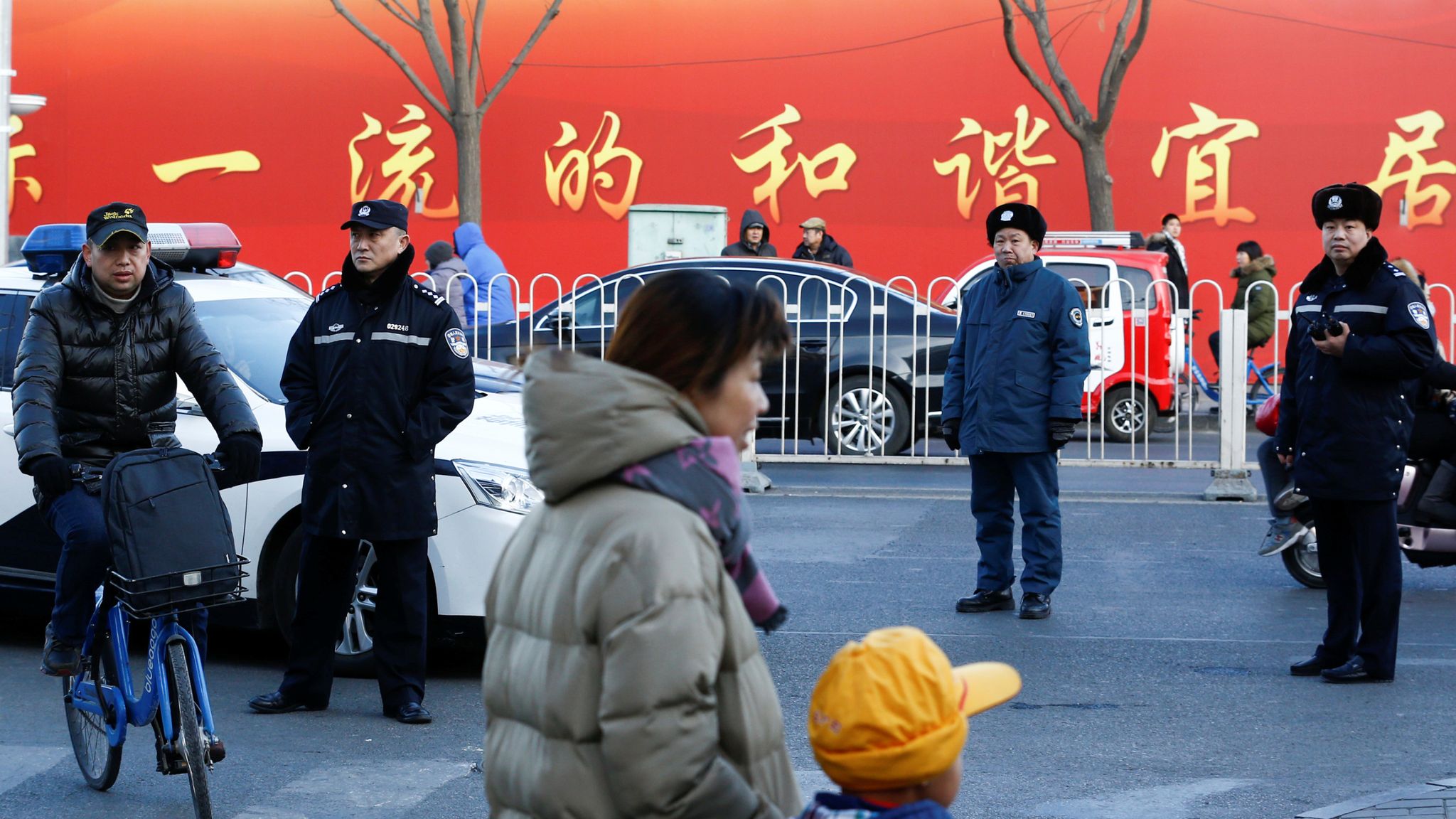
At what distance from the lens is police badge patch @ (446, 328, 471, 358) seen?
5996 mm

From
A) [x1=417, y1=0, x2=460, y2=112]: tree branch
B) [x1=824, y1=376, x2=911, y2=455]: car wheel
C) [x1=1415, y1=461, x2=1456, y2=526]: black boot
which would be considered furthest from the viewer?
[x1=417, y1=0, x2=460, y2=112]: tree branch

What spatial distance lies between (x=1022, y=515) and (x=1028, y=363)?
69cm

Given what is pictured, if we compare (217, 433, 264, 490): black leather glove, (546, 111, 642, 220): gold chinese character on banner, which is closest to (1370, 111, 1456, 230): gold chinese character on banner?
(546, 111, 642, 220): gold chinese character on banner

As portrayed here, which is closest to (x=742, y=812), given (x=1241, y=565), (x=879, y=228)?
(x=1241, y=565)

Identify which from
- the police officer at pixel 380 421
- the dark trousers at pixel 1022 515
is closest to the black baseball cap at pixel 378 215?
the police officer at pixel 380 421

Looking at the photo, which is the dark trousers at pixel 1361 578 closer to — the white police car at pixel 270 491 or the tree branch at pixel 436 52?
the white police car at pixel 270 491

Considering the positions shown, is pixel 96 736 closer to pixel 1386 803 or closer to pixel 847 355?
pixel 1386 803

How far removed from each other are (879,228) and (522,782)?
67.3 ft

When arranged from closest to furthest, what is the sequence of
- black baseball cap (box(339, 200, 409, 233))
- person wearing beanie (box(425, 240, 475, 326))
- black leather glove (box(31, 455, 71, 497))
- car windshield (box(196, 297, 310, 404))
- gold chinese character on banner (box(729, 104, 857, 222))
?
1. black leather glove (box(31, 455, 71, 497))
2. black baseball cap (box(339, 200, 409, 233))
3. car windshield (box(196, 297, 310, 404))
4. person wearing beanie (box(425, 240, 475, 326))
5. gold chinese character on banner (box(729, 104, 857, 222))

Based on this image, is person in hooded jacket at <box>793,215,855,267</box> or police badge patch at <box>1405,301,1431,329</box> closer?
police badge patch at <box>1405,301,1431,329</box>

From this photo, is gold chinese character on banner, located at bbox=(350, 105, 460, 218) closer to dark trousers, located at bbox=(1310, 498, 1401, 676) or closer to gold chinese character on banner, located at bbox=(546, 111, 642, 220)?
gold chinese character on banner, located at bbox=(546, 111, 642, 220)

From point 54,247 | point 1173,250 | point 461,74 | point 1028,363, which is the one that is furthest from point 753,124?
point 54,247

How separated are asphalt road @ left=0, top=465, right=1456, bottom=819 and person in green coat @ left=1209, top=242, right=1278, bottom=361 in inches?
196

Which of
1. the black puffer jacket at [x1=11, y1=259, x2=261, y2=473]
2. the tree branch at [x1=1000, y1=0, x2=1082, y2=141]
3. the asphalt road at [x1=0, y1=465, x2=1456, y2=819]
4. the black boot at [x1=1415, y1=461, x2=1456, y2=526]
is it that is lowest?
the asphalt road at [x1=0, y1=465, x2=1456, y2=819]
